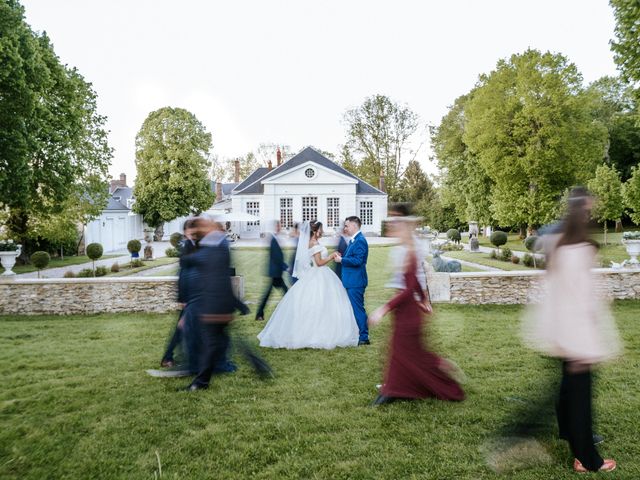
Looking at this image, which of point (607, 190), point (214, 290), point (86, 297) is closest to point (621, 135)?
point (607, 190)

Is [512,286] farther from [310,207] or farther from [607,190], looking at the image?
[310,207]

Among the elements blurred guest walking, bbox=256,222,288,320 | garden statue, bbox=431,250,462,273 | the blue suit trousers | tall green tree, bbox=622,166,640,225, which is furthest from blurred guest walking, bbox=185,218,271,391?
tall green tree, bbox=622,166,640,225

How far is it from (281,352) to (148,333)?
2.94 meters

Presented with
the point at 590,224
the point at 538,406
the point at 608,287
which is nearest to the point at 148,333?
the point at 538,406

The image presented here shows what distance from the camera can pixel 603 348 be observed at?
361 cm

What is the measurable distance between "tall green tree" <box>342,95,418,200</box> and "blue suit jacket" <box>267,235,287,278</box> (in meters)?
41.8

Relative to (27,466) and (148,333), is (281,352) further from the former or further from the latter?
(27,466)

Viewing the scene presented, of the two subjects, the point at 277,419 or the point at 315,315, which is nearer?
the point at 277,419

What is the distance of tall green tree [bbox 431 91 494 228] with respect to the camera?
3700cm

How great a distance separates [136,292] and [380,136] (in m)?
43.1

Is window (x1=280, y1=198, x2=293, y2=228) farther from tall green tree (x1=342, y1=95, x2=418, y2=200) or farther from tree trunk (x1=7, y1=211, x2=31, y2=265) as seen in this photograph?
tree trunk (x1=7, y1=211, x2=31, y2=265)

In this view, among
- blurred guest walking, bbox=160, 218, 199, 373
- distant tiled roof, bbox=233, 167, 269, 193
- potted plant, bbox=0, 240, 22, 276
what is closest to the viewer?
blurred guest walking, bbox=160, 218, 199, 373

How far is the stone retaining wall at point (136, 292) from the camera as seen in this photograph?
11203 millimetres

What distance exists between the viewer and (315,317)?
766 centimetres
